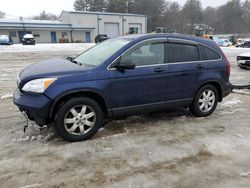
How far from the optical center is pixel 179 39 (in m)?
5.11

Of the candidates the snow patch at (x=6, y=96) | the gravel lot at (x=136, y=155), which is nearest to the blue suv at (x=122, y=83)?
the gravel lot at (x=136, y=155)

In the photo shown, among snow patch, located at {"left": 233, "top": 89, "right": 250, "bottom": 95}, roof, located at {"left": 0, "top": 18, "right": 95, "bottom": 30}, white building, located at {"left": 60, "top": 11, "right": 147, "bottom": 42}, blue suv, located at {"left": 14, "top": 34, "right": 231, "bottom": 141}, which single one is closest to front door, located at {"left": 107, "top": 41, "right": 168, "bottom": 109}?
blue suv, located at {"left": 14, "top": 34, "right": 231, "bottom": 141}

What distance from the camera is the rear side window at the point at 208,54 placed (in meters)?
5.32

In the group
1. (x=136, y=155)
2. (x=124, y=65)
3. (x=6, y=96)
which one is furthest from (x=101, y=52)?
(x=6, y=96)

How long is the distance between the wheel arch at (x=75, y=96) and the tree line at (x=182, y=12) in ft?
231

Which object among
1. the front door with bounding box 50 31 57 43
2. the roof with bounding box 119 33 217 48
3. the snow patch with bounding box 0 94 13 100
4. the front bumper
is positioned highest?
the front door with bounding box 50 31 57 43

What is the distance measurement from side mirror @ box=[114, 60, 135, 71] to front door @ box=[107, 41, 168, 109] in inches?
2.5

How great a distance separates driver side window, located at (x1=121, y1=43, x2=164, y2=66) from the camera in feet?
14.9

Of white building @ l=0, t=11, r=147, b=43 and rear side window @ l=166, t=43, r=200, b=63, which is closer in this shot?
rear side window @ l=166, t=43, r=200, b=63

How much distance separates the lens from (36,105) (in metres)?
3.88

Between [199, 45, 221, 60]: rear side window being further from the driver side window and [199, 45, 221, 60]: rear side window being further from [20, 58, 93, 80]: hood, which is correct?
[20, 58, 93, 80]: hood

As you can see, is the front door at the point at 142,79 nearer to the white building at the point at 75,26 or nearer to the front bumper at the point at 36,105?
the front bumper at the point at 36,105

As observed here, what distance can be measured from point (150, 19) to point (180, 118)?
76.2 m

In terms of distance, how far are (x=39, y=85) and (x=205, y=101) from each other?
3441 millimetres
